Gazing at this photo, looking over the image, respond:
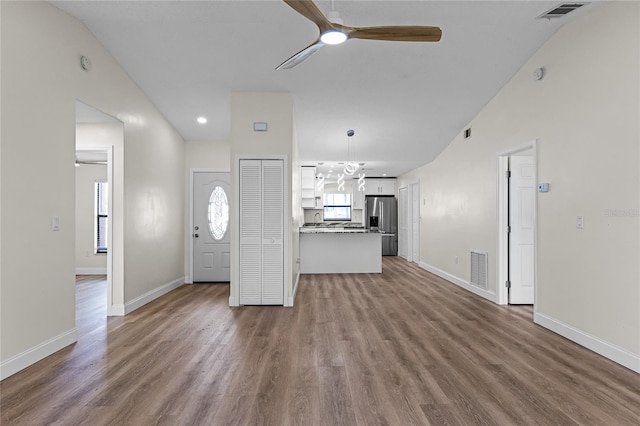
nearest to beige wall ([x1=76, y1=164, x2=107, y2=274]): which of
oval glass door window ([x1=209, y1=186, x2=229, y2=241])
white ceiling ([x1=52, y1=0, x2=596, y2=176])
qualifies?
oval glass door window ([x1=209, y1=186, x2=229, y2=241])

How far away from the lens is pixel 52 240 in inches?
128

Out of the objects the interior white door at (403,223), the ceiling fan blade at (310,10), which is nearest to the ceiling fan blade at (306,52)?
the ceiling fan blade at (310,10)

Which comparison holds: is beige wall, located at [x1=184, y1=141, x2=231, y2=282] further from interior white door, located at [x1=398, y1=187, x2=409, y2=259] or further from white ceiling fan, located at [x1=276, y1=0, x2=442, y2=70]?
interior white door, located at [x1=398, y1=187, x2=409, y2=259]

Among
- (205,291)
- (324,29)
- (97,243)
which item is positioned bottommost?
(205,291)

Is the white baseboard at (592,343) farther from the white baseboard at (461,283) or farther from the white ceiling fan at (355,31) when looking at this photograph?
the white ceiling fan at (355,31)

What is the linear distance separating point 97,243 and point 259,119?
496 cm

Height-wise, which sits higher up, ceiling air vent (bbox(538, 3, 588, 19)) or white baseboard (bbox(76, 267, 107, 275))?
ceiling air vent (bbox(538, 3, 588, 19))

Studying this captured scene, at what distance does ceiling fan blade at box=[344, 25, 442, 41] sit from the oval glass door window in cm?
474

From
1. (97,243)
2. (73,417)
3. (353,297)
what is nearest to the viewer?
(73,417)

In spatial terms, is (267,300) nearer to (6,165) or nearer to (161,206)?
(161,206)

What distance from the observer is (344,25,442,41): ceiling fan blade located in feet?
7.70

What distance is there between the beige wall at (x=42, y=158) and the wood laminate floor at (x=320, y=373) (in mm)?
367

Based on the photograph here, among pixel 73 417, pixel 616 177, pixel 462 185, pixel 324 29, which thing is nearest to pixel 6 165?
pixel 73 417

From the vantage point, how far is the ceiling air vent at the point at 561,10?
325cm
